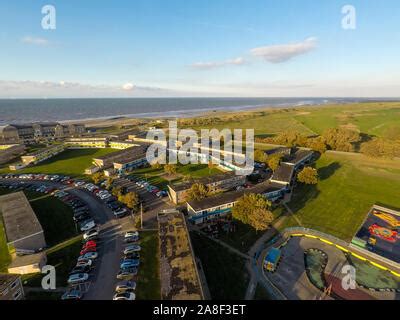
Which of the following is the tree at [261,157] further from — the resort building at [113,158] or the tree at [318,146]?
the resort building at [113,158]

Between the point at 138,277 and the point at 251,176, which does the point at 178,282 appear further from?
the point at 251,176

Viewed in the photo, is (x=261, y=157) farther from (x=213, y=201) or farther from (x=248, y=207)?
(x=248, y=207)

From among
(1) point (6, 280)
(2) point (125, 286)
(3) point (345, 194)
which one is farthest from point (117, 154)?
(3) point (345, 194)

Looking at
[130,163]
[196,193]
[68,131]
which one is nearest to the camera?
[196,193]

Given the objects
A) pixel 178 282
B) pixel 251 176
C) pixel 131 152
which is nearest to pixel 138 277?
pixel 178 282

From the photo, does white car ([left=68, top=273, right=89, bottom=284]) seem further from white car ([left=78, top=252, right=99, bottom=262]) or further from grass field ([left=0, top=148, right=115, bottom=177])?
grass field ([left=0, top=148, right=115, bottom=177])

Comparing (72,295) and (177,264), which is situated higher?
→ (177,264)

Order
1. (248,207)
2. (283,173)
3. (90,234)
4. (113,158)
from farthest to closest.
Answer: (113,158) < (283,173) < (248,207) < (90,234)
